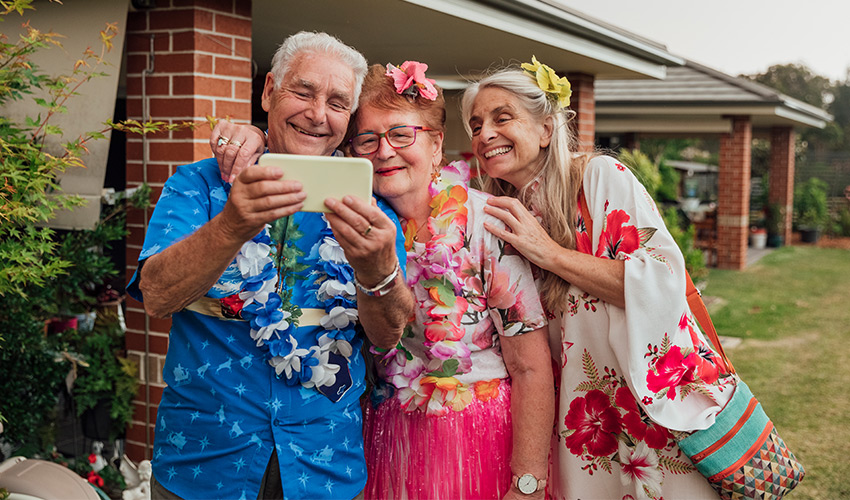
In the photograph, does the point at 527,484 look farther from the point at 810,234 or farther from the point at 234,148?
the point at 810,234

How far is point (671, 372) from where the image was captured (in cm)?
204

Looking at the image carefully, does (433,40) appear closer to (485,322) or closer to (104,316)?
(104,316)

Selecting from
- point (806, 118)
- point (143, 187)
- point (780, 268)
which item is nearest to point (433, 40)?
point (143, 187)

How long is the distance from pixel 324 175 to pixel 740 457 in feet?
5.05

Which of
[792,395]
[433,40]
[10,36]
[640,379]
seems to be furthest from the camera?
[792,395]

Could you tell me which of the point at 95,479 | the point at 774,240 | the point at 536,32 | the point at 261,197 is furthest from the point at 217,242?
the point at 774,240

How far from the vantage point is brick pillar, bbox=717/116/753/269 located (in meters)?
13.1

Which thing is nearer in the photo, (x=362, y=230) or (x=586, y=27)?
(x=362, y=230)

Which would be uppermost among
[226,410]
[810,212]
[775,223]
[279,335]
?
[810,212]

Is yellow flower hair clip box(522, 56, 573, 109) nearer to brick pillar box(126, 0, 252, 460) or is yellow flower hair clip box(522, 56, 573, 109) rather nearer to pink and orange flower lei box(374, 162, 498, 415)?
pink and orange flower lei box(374, 162, 498, 415)

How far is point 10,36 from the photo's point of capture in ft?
10.4

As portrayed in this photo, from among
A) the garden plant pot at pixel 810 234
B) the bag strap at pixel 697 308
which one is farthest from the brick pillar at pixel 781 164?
the bag strap at pixel 697 308

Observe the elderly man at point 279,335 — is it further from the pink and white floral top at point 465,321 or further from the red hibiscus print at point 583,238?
the red hibiscus print at point 583,238

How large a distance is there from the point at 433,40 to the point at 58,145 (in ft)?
9.31
